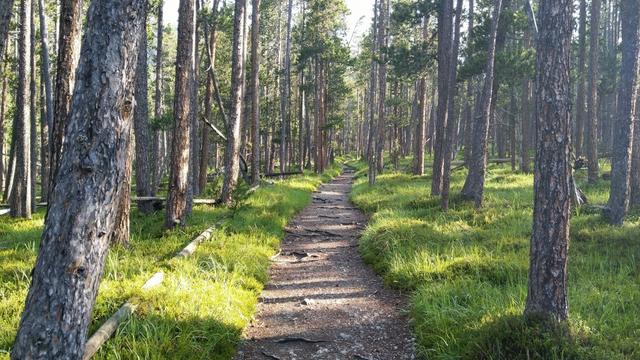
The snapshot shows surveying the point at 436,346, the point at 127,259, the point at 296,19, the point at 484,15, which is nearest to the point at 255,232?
the point at 127,259

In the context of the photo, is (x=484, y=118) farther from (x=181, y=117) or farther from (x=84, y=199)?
(x=84, y=199)

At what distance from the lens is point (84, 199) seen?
290cm

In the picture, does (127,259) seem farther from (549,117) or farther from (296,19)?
(296,19)

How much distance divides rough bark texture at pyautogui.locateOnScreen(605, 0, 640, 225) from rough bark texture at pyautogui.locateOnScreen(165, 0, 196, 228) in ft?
31.1

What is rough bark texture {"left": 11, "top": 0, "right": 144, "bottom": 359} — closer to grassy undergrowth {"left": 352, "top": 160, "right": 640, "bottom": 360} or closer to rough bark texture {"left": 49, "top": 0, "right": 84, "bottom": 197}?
grassy undergrowth {"left": 352, "top": 160, "right": 640, "bottom": 360}

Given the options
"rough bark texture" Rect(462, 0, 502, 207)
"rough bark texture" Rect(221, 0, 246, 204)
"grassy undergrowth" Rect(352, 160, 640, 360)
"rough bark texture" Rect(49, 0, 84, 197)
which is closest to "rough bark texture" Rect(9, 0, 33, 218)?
"rough bark texture" Rect(221, 0, 246, 204)

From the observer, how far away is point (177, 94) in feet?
32.9

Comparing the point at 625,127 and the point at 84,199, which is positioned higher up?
the point at 625,127

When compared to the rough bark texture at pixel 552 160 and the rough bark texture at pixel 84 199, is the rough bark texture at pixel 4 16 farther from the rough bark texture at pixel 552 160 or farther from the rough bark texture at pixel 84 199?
the rough bark texture at pixel 552 160

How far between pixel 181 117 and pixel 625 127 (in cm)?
979

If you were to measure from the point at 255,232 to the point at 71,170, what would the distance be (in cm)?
756

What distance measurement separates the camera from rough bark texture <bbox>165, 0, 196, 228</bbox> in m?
9.98

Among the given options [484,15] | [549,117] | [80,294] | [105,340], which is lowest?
[105,340]

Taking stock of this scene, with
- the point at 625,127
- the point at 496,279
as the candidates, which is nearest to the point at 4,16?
the point at 496,279
